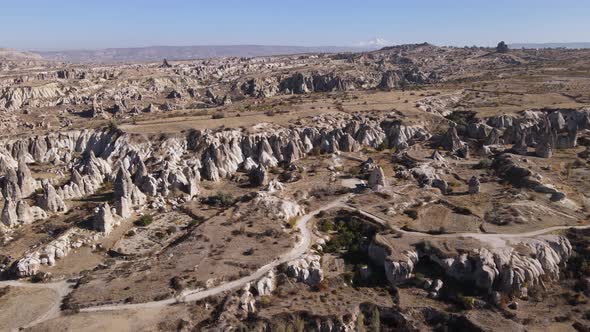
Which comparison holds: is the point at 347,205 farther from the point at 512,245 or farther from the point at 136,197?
the point at 136,197

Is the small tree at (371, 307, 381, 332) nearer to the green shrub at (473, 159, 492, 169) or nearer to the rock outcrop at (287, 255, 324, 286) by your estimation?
the rock outcrop at (287, 255, 324, 286)

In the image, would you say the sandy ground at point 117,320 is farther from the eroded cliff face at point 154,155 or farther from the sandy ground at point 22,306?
the eroded cliff face at point 154,155

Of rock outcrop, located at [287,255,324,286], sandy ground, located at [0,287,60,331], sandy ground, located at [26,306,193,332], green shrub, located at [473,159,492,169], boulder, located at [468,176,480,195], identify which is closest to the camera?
sandy ground, located at [26,306,193,332]

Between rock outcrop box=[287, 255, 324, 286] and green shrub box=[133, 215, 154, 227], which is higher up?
green shrub box=[133, 215, 154, 227]

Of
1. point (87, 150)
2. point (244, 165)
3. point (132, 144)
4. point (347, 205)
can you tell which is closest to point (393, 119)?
point (244, 165)

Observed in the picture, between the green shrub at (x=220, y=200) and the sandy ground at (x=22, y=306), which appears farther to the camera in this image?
the green shrub at (x=220, y=200)

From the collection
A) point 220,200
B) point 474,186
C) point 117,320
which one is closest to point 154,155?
point 220,200

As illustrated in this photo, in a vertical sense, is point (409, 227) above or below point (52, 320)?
above

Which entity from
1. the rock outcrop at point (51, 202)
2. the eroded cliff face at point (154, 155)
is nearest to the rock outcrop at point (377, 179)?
the eroded cliff face at point (154, 155)

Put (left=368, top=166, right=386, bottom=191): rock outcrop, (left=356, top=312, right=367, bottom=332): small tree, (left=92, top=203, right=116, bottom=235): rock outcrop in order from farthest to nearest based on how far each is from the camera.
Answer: (left=368, top=166, right=386, bottom=191): rock outcrop < (left=92, top=203, right=116, bottom=235): rock outcrop < (left=356, top=312, right=367, bottom=332): small tree

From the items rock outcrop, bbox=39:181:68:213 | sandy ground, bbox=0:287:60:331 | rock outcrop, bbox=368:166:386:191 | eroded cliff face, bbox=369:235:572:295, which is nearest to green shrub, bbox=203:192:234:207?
rock outcrop, bbox=39:181:68:213

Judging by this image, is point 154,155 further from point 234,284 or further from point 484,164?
point 484,164
